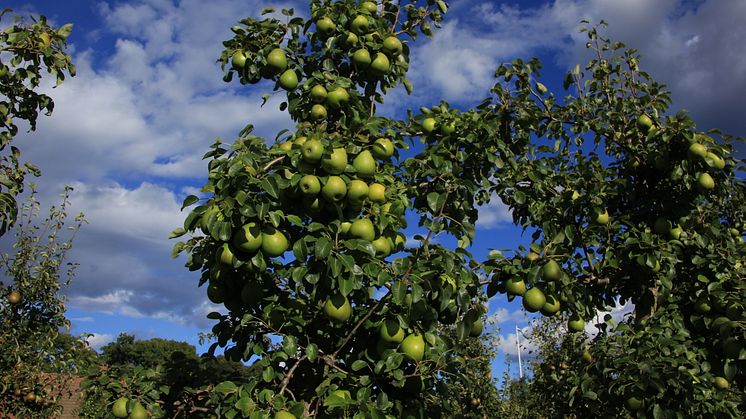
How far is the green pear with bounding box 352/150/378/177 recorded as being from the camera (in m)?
3.15

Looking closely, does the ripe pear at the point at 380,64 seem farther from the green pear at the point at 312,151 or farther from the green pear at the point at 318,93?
the green pear at the point at 312,151

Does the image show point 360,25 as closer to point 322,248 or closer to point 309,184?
point 309,184

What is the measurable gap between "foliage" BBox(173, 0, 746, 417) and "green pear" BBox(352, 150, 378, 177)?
0.01 metres

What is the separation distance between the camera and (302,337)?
→ 10.8 ft

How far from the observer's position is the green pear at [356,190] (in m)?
3.05

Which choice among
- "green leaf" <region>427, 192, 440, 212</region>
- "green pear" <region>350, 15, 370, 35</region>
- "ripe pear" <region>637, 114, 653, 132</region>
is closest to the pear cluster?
"green leaf" <region>427, 192, 440, 212</region>

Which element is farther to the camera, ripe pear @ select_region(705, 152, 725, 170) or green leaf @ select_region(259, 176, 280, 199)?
ripe pear @ select_region(705, 152, 725, 170)

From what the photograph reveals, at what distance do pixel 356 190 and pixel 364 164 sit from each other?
0.60ft

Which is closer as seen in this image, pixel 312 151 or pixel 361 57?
pixel 312 151

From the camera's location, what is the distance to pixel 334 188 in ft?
9.77

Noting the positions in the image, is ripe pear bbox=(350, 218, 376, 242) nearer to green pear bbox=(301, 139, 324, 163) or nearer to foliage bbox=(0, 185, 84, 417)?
green pear bbox=(301, 139, 324, 163)

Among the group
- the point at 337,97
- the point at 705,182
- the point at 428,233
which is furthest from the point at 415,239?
the point at 705,182

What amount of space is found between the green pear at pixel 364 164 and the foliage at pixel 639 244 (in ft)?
4.04

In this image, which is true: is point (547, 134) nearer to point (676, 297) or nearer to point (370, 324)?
point (676, 297)
